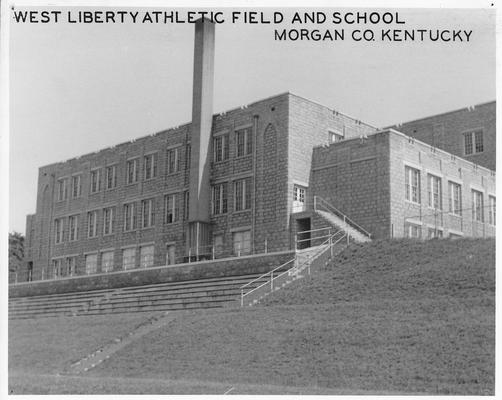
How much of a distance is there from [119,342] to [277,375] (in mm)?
9831

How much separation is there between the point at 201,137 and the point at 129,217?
983 cm

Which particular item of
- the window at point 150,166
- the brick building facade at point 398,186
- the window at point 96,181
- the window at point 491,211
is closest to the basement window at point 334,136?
the brick building facade at point 398,186

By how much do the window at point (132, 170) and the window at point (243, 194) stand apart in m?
10.4

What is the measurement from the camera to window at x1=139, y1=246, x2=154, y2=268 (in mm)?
50250

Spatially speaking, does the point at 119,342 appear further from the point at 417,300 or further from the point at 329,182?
the point at 329,182

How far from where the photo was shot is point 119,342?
28734 mm

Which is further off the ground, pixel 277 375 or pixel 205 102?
pixel 205 102

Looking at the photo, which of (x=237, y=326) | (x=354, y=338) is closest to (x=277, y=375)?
(x=354, y=338)

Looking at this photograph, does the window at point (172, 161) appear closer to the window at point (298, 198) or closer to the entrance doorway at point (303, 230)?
the window at point (298, 198)

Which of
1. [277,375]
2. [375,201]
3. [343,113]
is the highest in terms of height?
[343,113]

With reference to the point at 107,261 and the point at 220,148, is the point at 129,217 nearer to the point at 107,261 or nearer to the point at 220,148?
the point at 107,261

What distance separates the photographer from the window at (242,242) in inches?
1713

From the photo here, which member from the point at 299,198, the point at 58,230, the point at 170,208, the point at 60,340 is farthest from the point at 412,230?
the point at 58,230

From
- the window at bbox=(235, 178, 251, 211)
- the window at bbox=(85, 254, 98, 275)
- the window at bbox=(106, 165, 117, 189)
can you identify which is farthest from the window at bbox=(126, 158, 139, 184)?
the window at bbox=(235, 178, 251, 211)
